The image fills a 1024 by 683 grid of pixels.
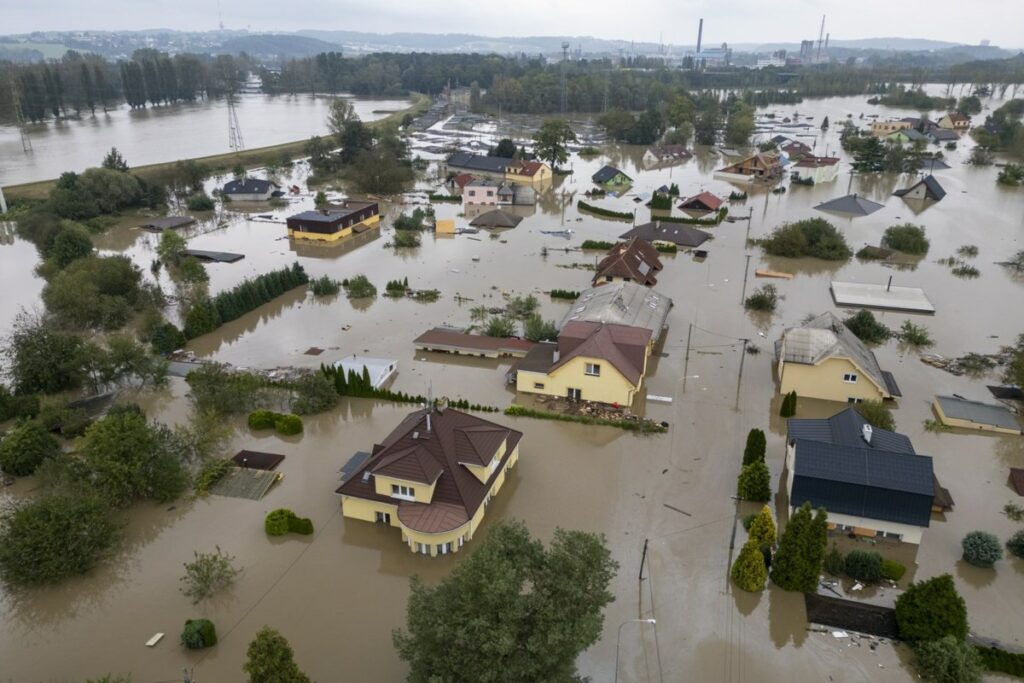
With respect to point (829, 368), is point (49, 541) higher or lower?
lower

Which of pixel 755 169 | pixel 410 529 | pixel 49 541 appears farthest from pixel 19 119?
pixel 410 529

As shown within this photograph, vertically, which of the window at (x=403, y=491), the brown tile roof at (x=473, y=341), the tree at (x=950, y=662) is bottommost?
the tree at (x=950, y=662)

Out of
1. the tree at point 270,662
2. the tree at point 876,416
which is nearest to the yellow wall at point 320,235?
the tree at point 876,416

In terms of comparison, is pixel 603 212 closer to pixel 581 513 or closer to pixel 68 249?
pixel 68 249

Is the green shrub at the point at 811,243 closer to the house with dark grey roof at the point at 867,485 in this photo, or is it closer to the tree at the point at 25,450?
the house with dark grey roof at the point at 867,485

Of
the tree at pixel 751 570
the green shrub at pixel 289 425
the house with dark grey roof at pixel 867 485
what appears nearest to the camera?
the tree at pixel 751 570

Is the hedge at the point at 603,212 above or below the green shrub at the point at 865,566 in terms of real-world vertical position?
above

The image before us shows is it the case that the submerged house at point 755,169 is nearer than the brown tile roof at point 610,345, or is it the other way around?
the brown tile roof at point 610,345

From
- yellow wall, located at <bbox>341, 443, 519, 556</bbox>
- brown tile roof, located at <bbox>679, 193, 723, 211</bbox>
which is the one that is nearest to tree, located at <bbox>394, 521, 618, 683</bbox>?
yellow wall, located at <bbox>341, 443, 519, 556</bbox>
